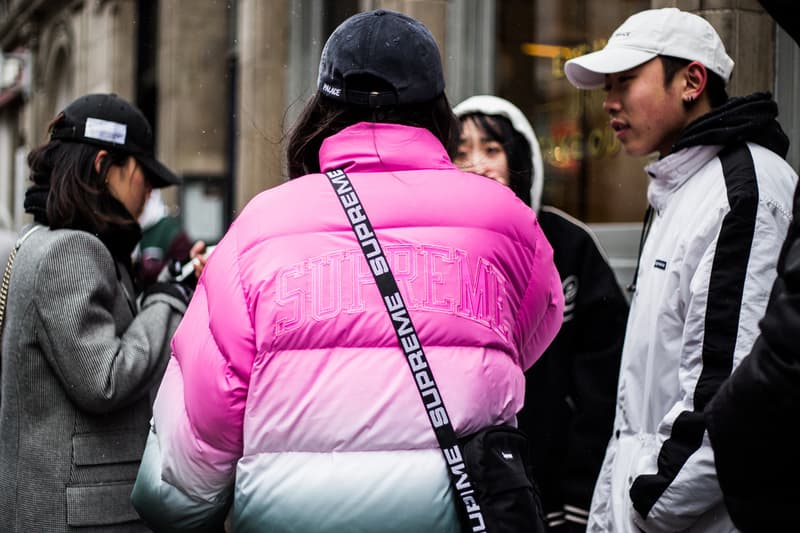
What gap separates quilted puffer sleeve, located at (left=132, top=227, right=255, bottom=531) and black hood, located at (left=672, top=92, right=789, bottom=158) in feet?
4.61

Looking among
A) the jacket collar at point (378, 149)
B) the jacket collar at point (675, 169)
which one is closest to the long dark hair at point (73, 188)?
the jacket collar at point (378, 149)

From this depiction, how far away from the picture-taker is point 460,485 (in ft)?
6.75

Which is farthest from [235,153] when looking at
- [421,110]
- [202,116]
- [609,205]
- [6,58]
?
[6,58]

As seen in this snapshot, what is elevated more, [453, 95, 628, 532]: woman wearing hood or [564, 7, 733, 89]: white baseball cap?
[564, 7, 733, 89]: white baseball cap

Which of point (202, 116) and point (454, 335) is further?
point (202, 116)

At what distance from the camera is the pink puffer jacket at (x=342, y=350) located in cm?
205

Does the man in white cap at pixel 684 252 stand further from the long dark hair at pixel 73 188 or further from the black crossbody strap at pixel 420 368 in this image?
the long dark hair at pixel 73 188

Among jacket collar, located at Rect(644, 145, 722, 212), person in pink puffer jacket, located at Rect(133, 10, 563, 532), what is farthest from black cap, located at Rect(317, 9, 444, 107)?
jacket collar, located at Rect(644, 145, 722, 212)

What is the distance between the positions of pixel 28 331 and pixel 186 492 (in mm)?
1172

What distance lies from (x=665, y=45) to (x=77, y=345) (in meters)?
2.00

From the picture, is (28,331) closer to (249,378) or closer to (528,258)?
(249,378)

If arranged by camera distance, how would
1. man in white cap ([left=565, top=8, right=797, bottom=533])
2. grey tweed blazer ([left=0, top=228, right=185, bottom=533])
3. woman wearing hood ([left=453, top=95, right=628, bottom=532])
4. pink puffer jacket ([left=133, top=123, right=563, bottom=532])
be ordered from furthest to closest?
woman wearing hood ([left=453, top=95, right=628, bottom=532])
grey tweed blazer ([left=0, top=228, right=185, bottom=533])
man in white cap ([left=565, top=8, right=797, bottom=533])
pink puffer jacket ([left=133, top=123, right=563, bottom=532])

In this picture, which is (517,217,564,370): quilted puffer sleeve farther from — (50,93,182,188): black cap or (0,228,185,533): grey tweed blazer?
(50,93,182,188): black cap

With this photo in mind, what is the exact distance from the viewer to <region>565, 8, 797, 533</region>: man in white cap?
2574 mm
